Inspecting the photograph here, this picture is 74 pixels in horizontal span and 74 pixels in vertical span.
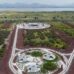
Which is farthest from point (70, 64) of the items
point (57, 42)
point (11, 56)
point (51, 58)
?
point (57, 42)

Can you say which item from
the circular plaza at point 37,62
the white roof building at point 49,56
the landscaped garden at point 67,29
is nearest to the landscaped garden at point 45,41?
the circular plaza at point 37,62

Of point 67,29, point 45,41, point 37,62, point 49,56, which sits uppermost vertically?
point 37,62

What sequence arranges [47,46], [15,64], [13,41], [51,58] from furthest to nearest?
→ [13,41]
[47,46]
[51,58]
[15,64]

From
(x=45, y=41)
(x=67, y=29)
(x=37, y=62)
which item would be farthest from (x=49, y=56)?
(x=67, y=29)

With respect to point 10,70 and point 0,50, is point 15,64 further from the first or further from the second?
point 0,50

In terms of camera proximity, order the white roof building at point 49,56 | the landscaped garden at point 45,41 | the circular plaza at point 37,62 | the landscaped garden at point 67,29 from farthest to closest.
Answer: the landscaped garden at point 67,29 < the landscaped garden at point 45,41 < the white roof building at point 49,56 < the circular plaza at point 37,62

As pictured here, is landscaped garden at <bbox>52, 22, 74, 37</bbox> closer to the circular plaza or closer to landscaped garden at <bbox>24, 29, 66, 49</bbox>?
landscaped garden at <bbox>24, 29, 66, 49</bbox>

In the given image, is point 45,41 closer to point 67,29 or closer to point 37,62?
point 37,62

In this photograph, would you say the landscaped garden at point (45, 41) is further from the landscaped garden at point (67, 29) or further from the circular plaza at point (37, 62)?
the landscaped garden at point (67, 29)

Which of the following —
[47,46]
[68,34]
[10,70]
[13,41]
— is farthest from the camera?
[68,34]

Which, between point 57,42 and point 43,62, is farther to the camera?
point 57,42

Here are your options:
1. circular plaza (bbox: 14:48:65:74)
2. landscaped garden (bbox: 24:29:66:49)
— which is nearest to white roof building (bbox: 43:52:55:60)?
circular plaza (bbox: 14:48:65:74)
